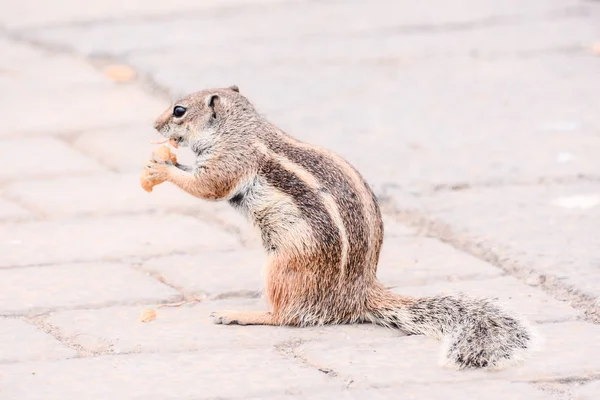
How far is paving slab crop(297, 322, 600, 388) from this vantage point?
3.52m

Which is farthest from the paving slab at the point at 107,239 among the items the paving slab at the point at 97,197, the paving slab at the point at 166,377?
the paving slab at the point at 166,377

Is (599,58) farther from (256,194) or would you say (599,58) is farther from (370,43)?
(256,194)

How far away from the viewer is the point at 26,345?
381 centimetres

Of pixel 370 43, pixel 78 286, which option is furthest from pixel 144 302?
pixel 370 43

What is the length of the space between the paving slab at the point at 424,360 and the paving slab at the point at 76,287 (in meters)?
0.77

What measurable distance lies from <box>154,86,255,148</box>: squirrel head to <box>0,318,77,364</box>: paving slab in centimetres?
85

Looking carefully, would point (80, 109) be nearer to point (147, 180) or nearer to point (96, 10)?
point (96, 10)

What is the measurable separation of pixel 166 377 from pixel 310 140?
2.84 meters

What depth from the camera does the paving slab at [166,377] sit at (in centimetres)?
340

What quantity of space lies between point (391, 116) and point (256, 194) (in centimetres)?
270

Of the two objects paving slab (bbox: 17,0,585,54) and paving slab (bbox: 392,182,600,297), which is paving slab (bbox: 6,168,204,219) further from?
paving slab (bbox: 17,0,585,54)

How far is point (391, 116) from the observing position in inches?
261

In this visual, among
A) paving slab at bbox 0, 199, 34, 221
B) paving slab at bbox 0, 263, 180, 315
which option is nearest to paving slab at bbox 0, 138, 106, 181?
paving slab at bbox 0, 199, 34, 221

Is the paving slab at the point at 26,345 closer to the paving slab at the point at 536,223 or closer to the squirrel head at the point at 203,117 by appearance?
the squirrel head at the point at 203,117
